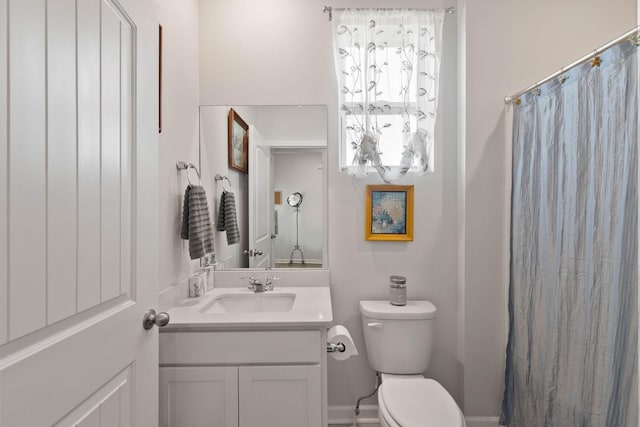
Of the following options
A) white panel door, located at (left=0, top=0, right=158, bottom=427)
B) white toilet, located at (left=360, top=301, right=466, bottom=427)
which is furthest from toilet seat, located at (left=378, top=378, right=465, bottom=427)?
white panel door, located at (left=0, top=0, right=158, bottom=427)

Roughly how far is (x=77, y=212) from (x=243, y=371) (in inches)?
35.9

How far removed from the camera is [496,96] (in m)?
1.85

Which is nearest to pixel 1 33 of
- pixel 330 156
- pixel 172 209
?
pixel 172 209

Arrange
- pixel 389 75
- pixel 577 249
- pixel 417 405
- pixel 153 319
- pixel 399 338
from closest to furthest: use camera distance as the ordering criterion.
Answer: pixel 153 319
pixel 577 249
pixel 417 405
pixel 399 338
pixel 389 75

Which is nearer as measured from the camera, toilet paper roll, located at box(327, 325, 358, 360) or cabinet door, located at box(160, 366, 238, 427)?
cabinet door, located at box(160, 366, 238, 427)

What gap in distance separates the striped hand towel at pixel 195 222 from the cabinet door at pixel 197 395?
0.51 meters

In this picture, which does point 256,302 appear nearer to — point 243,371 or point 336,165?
point 243,371

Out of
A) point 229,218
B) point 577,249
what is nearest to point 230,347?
point 229,218

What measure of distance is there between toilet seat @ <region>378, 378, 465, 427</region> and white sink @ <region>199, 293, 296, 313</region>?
626 mm

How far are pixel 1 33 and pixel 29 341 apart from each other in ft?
1.75

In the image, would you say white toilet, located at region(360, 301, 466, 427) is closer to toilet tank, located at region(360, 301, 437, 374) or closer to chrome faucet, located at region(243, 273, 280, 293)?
toilet tank, located at region(360, 301, 437, 374)

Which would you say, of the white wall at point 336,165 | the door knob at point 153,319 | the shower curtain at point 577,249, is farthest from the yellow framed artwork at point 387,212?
the door knob at point 153,319

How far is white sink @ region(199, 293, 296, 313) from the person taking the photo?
1.79 m

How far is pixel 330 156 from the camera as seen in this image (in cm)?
201
